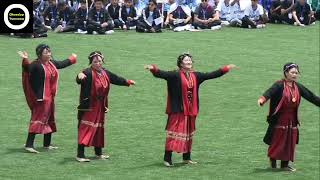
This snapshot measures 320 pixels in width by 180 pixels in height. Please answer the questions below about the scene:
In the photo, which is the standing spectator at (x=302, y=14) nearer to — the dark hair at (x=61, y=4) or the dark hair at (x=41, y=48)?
the dark hair at (x=61, y=4)

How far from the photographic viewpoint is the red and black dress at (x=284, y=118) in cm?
1185

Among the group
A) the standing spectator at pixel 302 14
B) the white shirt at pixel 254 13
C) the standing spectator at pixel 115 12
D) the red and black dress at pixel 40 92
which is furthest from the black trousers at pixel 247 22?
the red and black dress at pixel 40 92

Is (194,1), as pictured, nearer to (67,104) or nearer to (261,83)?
(261,83)

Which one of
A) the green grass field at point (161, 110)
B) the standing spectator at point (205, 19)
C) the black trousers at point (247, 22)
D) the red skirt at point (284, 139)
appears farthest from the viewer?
the black trousers at point (247, 22)

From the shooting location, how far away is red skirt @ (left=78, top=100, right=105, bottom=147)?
12.2 meters

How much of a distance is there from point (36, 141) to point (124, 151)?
156 centimetres

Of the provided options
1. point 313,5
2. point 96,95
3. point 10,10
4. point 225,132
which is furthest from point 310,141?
point 313,5

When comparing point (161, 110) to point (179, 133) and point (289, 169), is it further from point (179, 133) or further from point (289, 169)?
point (289, 169)

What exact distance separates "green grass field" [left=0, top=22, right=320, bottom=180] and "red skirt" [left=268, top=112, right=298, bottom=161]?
0.27m

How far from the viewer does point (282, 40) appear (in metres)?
25.3

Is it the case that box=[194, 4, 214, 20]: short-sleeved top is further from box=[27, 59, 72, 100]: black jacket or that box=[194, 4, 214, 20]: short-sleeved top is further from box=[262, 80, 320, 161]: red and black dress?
box=[262, 80, 320, 161]: red and black dress

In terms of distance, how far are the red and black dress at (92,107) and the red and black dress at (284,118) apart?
2.44 meters

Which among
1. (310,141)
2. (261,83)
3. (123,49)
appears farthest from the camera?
(123,49)

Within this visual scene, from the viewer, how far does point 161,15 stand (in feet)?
87.8
